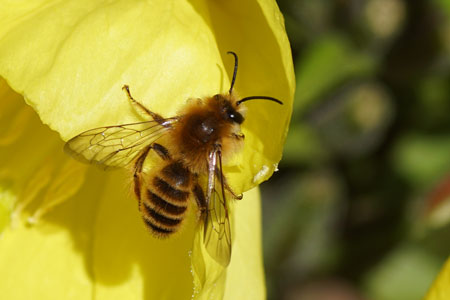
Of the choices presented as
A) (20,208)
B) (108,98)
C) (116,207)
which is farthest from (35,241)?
(108,98)

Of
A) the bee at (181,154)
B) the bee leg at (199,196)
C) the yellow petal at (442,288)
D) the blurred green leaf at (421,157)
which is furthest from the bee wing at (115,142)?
the blurred green leaf at (421,157)

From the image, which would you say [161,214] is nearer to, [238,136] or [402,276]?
[238,136]

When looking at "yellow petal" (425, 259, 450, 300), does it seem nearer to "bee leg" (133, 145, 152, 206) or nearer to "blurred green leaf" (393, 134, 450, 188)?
"bee leg" (133, 145, 152, 206)

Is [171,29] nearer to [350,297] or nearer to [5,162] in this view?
[5,162]

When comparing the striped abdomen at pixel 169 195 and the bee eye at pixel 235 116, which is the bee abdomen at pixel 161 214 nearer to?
the striped abdomen at pixel 169 195

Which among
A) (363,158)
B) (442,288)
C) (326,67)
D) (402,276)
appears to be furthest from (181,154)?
(402,276)
